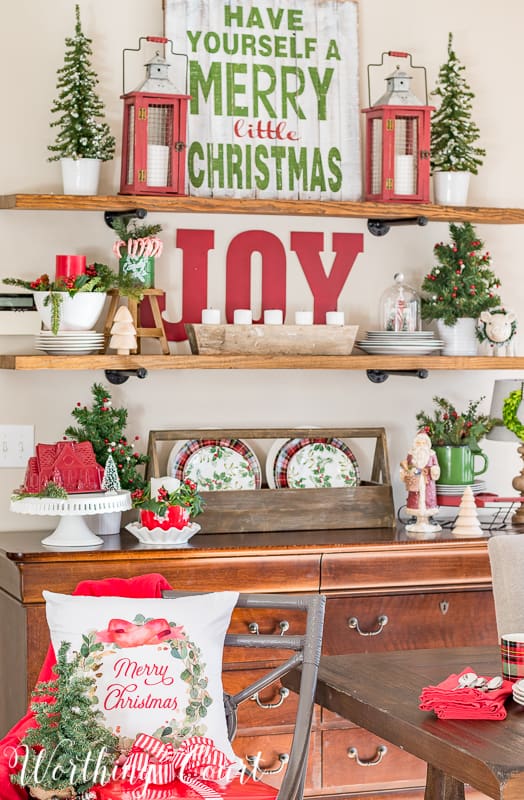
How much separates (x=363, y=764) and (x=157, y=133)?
1818mm

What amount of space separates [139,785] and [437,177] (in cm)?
213

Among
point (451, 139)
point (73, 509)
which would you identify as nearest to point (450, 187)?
point (451, 139)

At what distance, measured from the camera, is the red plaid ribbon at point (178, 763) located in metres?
2.13

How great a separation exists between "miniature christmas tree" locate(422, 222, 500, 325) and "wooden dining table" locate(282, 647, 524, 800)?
4.42 ft

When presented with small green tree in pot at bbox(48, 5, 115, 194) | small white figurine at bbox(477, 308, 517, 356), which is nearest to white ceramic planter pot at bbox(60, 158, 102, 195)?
small green tree in pot at bbox(48, 5, 115, 194)

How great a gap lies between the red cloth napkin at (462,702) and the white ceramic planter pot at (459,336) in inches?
66.3

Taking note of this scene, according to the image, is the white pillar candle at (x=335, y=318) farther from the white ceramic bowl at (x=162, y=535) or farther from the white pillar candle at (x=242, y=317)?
the white ceramic bowl at (x=162, y=535)

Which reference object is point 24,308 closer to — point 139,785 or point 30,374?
point 30,374

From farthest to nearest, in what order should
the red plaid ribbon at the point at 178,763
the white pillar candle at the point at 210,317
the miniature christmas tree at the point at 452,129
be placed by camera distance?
the miniature christmas tree at the point at 452,129
the white pillar candle at the point at 210,317
the red plaid ribbon at the point at 178,763

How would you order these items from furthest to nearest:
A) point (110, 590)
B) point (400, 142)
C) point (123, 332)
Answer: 1. point (400, 142)
2. point (123, 332)
3. point (110, 590)

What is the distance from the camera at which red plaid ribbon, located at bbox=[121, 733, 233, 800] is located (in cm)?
213

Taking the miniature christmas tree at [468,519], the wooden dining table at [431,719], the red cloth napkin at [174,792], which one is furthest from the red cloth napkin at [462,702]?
the miniature christmas tree at [468,519]

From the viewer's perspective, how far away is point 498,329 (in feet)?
11.8

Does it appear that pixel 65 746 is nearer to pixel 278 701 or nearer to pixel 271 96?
pixel 278 701
